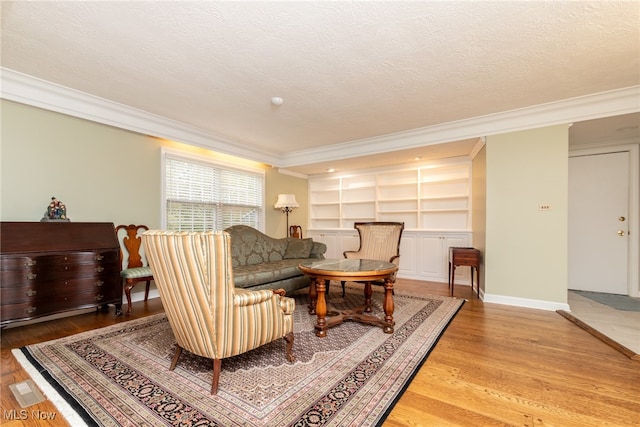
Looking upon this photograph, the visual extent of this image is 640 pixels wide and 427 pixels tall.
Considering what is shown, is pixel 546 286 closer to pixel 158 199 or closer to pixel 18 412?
pixel 18 412

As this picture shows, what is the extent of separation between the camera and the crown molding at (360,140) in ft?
9.68

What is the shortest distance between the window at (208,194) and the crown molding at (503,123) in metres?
1.62

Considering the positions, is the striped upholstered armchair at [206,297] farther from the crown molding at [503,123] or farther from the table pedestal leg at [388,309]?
the crown molding at [503,123]

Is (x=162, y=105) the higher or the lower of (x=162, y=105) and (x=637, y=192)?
the higher

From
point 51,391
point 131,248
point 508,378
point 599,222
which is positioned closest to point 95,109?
point 131,248

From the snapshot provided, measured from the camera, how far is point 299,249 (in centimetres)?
462

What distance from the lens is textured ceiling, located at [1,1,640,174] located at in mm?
1944

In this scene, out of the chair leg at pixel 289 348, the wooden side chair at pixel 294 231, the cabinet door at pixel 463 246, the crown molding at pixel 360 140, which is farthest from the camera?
the wooden side chair at pixel 294 231

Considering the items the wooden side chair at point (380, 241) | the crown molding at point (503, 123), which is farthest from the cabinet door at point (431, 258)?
the crown molding at point (503, 123)

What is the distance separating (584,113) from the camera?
3316 mm

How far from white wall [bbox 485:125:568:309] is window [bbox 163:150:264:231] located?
4057 millimetres

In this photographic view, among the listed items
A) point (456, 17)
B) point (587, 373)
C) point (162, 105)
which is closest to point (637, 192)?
point (587, 373)

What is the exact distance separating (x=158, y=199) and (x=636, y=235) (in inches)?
274

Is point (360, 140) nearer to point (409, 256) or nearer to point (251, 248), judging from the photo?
point (409, 256)
